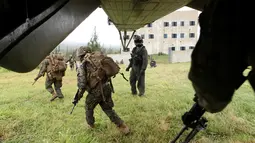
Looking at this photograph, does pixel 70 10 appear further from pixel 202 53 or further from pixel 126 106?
pixel 126 106

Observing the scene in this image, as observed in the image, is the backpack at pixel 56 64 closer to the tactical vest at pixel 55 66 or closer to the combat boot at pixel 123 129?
the tactical vest at pixel 55 66

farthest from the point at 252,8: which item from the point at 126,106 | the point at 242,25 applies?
the point at 126,106

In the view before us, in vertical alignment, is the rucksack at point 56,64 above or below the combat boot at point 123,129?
above

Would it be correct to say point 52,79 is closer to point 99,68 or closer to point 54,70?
point 54,70

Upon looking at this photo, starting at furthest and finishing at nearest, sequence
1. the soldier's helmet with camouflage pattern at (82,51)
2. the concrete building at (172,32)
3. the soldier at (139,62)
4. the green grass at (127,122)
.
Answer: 1. the concrete building at (172,32)
2. the soldier at (139,62)
3. the soldier's helmet with camouflage pattern at (82,51)
4. the green grass at (127,122)

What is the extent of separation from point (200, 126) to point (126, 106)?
346 cm

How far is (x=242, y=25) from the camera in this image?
118cm

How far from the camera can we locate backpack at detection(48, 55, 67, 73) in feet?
22.2

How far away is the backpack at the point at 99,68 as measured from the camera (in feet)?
13.7

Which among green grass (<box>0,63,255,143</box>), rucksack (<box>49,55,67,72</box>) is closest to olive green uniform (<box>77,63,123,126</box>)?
green grass (<box>0,63,255,143</box>)

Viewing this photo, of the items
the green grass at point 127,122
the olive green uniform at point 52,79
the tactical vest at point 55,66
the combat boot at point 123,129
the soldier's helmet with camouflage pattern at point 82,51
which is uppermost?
the soldier's helmet with camouflage pattern at point 82,51

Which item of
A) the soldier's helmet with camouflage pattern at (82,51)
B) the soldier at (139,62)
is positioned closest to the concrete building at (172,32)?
the soldier at (139,62)

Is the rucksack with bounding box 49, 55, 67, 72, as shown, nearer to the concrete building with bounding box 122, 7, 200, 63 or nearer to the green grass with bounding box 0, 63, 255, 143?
the green grass with bounding box 0, 63, 255, 143

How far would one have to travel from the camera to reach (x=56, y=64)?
6.84 metres
